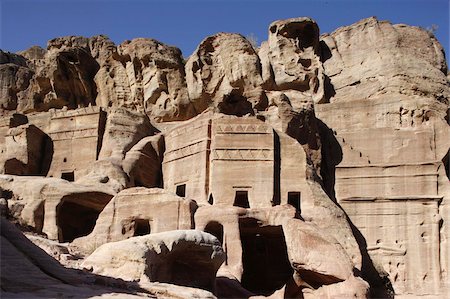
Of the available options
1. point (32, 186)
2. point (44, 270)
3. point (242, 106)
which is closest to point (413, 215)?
point (242, 106)

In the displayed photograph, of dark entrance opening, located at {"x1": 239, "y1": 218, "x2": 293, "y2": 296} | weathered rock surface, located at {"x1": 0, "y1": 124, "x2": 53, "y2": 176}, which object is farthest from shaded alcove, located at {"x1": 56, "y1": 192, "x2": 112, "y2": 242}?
dark entrance opening, located at {"x1": 239, "y1": 218, "x2": 293, "y2": 296}

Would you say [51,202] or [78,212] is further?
[78,212]

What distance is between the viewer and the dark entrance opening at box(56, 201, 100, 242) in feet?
99.0

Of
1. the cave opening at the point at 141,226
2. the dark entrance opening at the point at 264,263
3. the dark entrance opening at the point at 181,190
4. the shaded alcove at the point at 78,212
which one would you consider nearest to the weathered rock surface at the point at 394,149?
the dark entrance opening at the point at 264,263

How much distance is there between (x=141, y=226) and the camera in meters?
28.3

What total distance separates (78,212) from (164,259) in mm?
12679

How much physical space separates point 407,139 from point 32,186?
1881cm

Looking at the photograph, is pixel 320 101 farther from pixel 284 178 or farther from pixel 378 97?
pixel 284 178

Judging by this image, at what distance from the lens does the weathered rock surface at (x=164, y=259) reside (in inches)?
697

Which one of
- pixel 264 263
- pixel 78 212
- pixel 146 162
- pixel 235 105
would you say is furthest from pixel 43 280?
pixel 235 105

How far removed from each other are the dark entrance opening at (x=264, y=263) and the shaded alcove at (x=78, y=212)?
6725 mm

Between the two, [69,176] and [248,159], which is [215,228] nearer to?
[248,159]

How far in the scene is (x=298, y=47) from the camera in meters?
41.5

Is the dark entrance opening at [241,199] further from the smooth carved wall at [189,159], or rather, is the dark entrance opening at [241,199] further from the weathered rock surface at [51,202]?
the weathered rock surface at [51,202]
